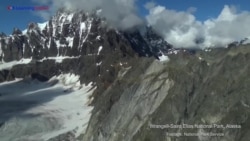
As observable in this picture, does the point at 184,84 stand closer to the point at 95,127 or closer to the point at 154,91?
the point at 154,91

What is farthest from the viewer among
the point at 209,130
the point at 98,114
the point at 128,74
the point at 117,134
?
the point at 128,74

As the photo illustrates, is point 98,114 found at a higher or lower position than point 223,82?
lower

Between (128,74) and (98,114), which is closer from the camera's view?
(98,114)

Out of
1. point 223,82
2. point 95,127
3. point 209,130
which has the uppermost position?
point 223,82

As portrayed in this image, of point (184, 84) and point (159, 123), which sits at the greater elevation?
point (184, 84)

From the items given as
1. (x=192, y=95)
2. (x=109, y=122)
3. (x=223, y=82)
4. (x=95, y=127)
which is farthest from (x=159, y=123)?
(x=95, y=127)

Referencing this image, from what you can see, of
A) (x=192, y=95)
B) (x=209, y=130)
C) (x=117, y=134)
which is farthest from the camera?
(x=117, y=134)

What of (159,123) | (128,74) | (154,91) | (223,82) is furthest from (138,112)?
(128,74)

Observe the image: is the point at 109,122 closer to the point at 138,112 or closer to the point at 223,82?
the point at 138,112

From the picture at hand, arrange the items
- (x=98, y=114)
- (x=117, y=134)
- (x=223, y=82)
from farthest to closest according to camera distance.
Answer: (x=98, y=114) < (x=117, y=134) < (x=223, y=82)
